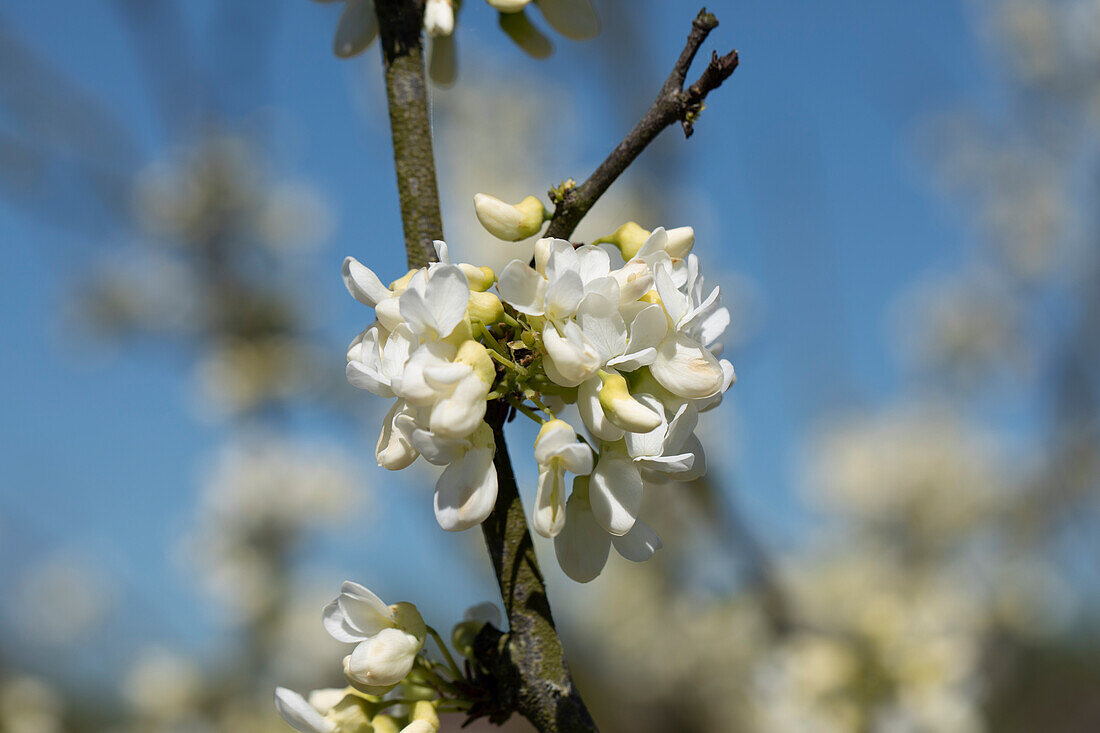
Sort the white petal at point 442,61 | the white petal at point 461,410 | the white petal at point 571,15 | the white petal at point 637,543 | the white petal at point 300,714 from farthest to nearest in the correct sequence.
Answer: the white petal at point 442,61 < the white petal at point 571,15 < the white petal at point 300,714 < the white petal at point 637,543 < the white petal at point 461,410

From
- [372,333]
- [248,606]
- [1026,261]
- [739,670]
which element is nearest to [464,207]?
[248,606]

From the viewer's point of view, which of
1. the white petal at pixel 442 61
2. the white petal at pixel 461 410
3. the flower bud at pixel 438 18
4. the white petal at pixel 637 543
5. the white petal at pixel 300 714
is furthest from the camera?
the white petal at pixel 442 61

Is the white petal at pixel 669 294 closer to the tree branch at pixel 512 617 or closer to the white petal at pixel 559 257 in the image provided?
the white petal at pixel 559 257

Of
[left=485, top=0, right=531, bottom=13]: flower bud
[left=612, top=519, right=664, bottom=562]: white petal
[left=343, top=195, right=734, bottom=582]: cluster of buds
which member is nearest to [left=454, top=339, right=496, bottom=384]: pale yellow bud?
[left=343, top=195, right=734, bottom=582]: cluster of buds

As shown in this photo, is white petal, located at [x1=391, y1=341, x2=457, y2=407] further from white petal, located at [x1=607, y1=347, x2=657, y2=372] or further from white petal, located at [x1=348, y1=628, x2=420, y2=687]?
white petal, located at [x1=348, y1=628, x2=420, y2=687]

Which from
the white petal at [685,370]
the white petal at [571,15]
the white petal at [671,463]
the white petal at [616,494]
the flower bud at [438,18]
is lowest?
the white petal at [616,494]

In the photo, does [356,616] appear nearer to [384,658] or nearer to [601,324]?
[384,658]

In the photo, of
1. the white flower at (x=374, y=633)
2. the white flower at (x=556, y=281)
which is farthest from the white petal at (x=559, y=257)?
the white flower at (x=374, y=633)
